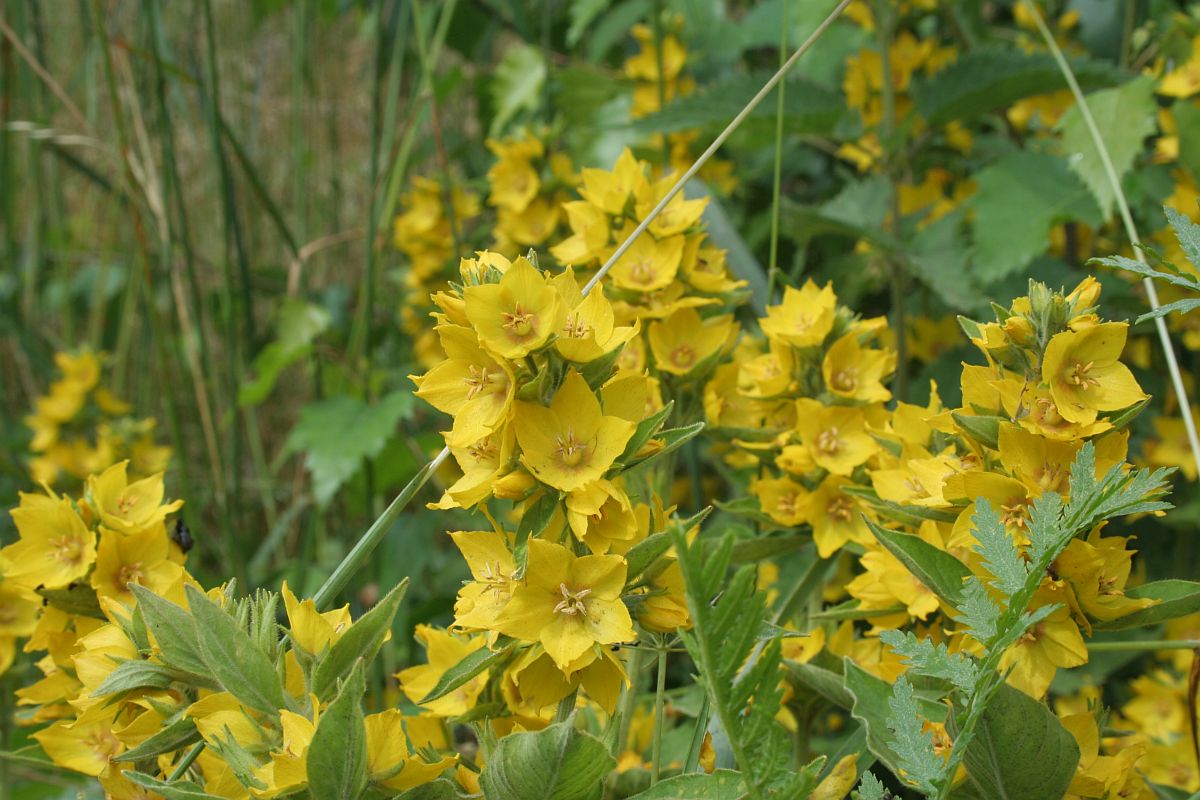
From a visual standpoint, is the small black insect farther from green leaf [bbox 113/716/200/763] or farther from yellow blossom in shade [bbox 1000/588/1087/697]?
yellow blossom in shade [bbox 1000/588/1087/697]

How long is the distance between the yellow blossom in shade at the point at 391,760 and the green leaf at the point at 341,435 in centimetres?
88

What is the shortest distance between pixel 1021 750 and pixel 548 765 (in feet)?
0.88

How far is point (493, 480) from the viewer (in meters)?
0.65

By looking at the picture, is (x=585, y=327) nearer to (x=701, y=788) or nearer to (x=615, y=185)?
(x=701, y=788)

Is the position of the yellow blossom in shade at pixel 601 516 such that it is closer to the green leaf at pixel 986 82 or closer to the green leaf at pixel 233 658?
the green leaf at pixel 233 658

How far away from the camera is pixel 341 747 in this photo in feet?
1.76

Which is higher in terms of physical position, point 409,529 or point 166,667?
point 166,667

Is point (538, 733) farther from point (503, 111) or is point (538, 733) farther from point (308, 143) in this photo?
point (308, 143)

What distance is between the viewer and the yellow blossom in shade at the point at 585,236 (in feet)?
3.31

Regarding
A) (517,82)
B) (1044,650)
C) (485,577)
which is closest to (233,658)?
(485,577)

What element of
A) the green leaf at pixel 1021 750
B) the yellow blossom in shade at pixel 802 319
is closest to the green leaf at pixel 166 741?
the green leaf at pixel 1021 750

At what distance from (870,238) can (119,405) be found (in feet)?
4.79

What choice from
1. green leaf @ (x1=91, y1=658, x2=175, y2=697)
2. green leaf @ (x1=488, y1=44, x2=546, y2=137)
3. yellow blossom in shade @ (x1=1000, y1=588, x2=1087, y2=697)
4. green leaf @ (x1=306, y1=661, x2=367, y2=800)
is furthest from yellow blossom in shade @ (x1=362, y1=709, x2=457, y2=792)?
green leaf @ (x1=488, y1=44, x2=546, y2=137)

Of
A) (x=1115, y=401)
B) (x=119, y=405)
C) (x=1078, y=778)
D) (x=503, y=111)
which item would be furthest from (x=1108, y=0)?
(x=119, y=405)
